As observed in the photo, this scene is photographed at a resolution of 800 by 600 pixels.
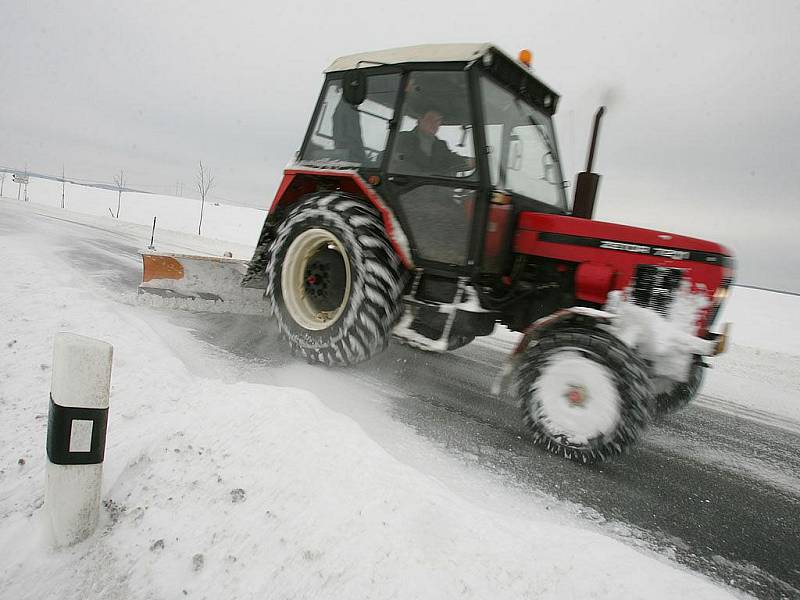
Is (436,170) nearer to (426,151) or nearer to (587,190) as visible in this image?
(426,151)

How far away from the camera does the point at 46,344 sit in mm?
3074

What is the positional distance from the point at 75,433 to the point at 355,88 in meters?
2.74

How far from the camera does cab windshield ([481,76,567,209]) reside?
10.6ft

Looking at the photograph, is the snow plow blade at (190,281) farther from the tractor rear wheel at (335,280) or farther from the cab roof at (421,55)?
the cab roof at (421,55)

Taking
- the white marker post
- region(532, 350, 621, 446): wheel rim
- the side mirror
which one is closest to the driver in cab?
the side mirror

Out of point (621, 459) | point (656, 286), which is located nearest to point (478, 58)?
point (656, 286)

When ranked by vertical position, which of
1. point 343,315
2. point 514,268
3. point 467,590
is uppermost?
point 514,268

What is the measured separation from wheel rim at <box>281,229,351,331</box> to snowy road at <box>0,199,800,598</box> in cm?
44

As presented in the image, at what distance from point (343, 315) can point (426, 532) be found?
205 cm

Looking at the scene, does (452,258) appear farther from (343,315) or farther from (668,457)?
(668,457)

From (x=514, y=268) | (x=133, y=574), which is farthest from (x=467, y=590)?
(x=514, y=268)

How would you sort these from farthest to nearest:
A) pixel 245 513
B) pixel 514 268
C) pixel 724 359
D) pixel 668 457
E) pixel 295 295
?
pixel 724 359
pixel 295 295
pixel 514 268
pixel 668 457
pixel 245 513

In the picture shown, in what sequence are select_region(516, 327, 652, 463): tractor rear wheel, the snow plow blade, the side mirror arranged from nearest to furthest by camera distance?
select_region(516, 327, 652, 463): tractor rear wheel < the side mirror < the snow plow blade

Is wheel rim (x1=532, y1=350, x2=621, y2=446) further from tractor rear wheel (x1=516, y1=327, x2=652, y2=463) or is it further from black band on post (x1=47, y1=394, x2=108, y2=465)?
black band on post (x1=47, y1=394, x2=108, y2=465)
